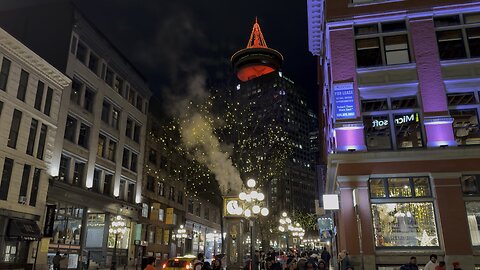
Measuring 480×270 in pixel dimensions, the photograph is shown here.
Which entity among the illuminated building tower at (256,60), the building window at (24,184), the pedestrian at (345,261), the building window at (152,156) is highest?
the building window at (152,156)

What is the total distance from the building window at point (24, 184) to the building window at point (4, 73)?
586cm

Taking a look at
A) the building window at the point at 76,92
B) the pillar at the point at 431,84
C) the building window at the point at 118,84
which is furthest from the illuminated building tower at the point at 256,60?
the building window at the point at 118,84

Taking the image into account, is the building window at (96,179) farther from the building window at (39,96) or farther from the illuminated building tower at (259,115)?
the illuminated building tower at (259,115)

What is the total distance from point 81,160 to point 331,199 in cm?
2358

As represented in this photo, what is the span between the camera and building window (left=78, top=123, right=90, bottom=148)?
36.7m

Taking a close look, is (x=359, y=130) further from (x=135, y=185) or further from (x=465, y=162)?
(x=135, y=185)

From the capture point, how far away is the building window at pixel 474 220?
18984 mm

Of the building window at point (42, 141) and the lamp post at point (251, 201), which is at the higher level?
the building window at point (42, 141)

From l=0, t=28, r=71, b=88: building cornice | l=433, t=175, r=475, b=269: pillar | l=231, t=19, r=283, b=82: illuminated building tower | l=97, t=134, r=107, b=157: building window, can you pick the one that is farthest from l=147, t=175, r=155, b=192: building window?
l=433, t=175, r=475, b=269: pillar

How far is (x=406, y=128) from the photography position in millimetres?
21344

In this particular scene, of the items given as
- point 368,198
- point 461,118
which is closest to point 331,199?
point 368,198

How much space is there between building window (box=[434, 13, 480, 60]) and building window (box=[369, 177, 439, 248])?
7293mm

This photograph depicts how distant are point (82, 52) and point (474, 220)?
33480 mm

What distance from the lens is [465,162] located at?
19.6 meters
